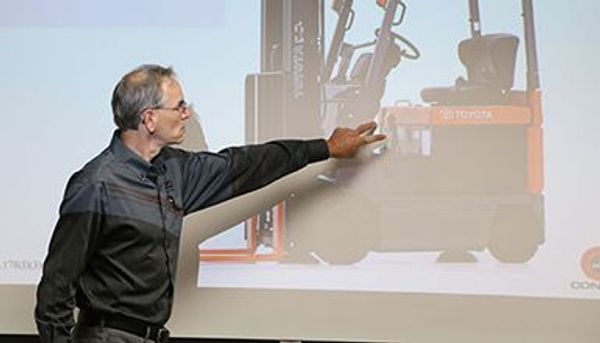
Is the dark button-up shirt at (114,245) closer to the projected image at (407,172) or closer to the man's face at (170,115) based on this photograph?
the man's face at (170,115)

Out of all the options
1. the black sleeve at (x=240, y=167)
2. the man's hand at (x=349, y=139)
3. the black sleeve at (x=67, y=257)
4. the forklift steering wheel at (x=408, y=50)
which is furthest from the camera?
the forklift steering wheel at (x=408, y=50)

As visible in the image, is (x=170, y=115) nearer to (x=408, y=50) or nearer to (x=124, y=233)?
(x=124, y=233)

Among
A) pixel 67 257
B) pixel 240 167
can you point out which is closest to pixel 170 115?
pixel 240 167

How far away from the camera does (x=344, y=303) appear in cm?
199

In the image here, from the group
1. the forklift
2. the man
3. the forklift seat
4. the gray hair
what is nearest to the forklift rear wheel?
the forklift

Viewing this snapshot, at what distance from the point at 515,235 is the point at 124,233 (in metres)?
0.98

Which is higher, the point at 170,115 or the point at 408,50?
the point at 408,50

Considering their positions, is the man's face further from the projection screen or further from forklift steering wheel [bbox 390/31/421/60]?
forklift steering wheel [bbox 390/31/421/60]

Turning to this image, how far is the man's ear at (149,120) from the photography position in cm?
162

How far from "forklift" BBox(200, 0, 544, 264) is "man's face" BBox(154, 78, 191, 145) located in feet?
1.28

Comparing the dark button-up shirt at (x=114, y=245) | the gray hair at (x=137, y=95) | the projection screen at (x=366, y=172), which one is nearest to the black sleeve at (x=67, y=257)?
the dark button-up shirt at (x=114, y=245)

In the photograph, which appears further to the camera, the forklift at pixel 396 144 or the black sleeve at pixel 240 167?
the forklift at pixel 396 144

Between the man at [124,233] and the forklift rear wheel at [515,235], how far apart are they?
813 mm

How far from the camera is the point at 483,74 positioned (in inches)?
76.9
